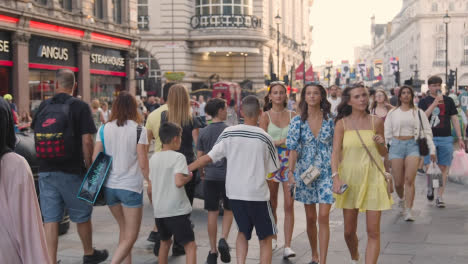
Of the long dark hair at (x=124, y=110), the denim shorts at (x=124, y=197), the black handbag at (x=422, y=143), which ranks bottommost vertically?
the denim shorts at (x=124, y=197)

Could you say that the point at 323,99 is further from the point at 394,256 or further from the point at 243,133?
the point at 394,256

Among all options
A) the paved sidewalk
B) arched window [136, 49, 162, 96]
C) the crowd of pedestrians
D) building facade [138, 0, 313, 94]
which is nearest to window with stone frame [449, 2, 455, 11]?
building facade [138, 0, 313, 94]

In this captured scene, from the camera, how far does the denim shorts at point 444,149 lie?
34.5 feet

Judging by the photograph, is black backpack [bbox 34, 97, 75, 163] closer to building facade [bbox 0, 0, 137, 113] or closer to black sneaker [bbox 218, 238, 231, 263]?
black sneaker [bbox 218, 238, 231, 263]

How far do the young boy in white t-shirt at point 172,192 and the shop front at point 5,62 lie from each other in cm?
1818

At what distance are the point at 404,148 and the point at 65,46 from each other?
20.0 metres

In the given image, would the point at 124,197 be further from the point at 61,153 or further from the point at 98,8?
the point at 98,8

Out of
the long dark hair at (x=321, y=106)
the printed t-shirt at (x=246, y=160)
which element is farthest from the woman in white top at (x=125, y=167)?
the long dark hair at (x=321, y=106)

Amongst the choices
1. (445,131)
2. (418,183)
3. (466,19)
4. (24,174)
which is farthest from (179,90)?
(466,19)

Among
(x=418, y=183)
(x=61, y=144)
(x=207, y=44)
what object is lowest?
(x=418, y=183)

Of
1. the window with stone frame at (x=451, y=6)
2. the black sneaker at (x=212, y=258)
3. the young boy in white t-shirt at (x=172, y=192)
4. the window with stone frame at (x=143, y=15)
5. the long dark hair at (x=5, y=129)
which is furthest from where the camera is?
the window with stone frame at (x=451, y=6)

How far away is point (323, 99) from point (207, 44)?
39.3m

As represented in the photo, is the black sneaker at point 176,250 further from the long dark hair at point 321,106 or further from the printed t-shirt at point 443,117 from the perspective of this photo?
the printed t-shirt at point 443,117

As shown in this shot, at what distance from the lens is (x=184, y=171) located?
5688 millimetres
